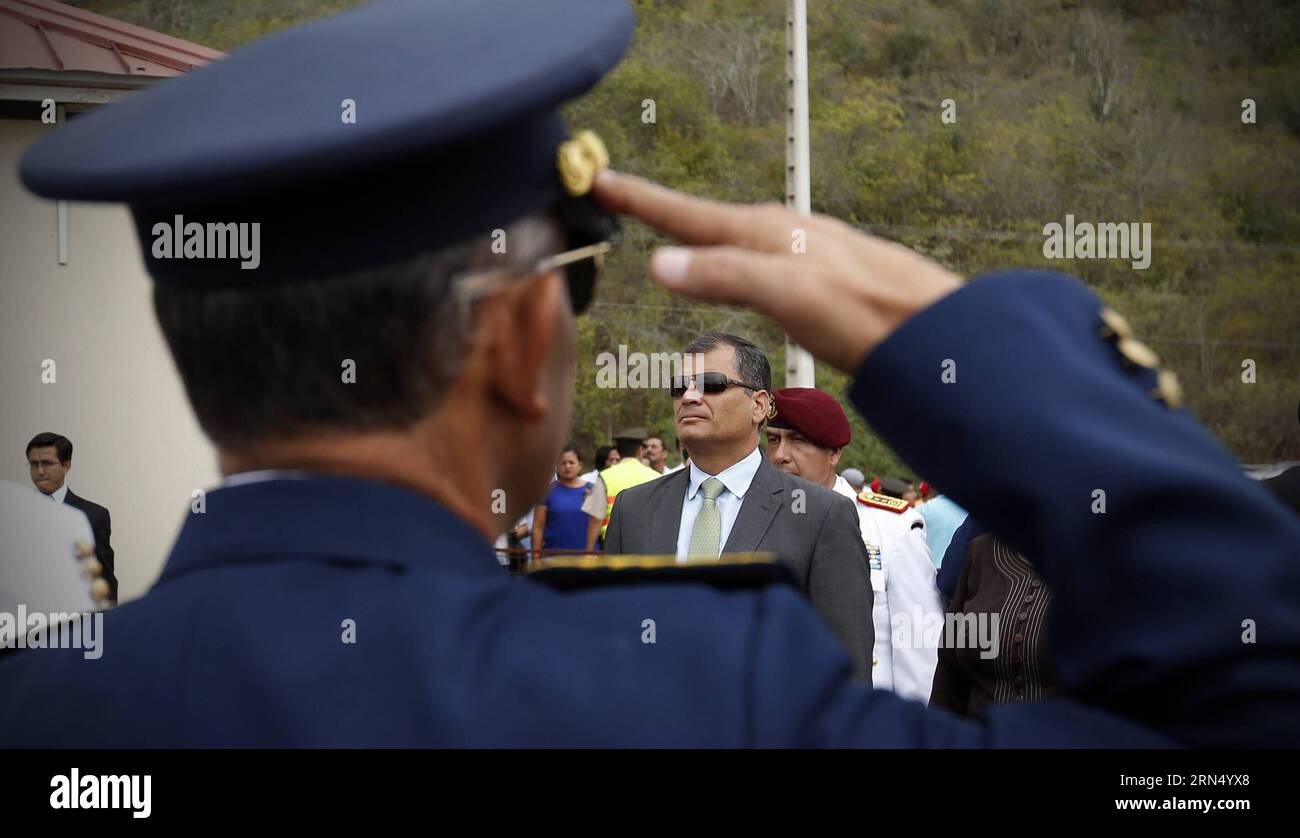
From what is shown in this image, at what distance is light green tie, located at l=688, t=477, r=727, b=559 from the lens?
450cm

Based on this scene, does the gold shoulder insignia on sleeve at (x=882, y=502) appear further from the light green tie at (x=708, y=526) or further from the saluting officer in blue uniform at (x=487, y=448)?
the saluting officer in blue uniform at (x=487, y=448)

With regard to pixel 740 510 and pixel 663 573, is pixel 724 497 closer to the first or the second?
pixel 740 510

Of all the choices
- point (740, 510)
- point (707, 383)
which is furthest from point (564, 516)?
point (740, 510)

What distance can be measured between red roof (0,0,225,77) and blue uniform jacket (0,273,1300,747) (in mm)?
8169

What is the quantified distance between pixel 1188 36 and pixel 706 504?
5898 cm

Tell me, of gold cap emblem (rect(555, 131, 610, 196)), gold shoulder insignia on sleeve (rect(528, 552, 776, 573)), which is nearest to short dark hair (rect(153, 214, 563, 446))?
gold cap emblem (rect(555, 131, 610, 196))

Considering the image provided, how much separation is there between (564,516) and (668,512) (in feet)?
21.5

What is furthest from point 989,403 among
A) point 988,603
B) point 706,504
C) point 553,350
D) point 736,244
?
point 706,504

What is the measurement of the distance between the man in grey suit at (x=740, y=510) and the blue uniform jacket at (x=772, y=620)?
3.22 meters

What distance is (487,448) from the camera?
108 centimetres

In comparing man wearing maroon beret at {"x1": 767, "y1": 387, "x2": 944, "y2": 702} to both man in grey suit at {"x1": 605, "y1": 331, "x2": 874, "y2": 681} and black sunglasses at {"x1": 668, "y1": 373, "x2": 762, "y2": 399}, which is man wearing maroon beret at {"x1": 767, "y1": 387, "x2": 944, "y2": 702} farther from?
black sunglasses at {"x1": 668, "y1": 373, "x2": 762, "y2": 399}

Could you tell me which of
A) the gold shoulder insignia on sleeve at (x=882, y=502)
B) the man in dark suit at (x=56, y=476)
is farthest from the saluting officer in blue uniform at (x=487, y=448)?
the man in dark suit at (x=56, y=476)

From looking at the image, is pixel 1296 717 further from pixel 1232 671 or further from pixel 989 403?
pixel 989 403

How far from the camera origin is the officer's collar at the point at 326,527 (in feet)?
3.31
